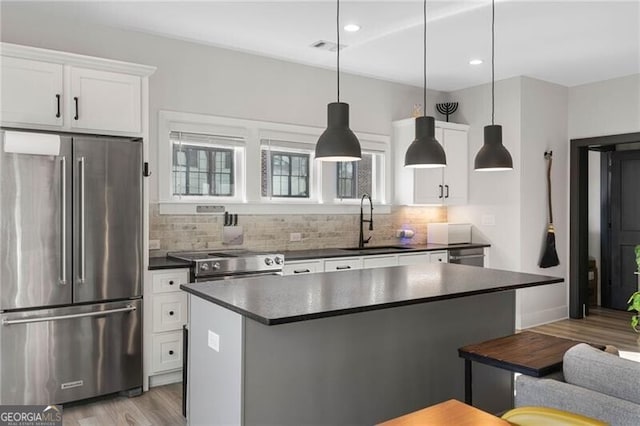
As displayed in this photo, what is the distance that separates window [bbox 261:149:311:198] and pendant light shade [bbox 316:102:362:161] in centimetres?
216

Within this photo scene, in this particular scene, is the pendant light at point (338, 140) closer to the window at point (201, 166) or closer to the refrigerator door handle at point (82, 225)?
the refrigerator door handle at point (82, 225)

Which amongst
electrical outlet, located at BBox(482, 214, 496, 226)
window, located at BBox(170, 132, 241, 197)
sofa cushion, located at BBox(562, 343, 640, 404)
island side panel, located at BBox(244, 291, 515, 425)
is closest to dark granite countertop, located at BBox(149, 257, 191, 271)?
window, located at BBox(170, 132, 241, 197)

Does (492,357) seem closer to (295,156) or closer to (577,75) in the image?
(295,156)

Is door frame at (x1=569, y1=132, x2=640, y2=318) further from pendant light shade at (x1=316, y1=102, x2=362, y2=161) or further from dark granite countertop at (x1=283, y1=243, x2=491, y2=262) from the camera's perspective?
pendant light shade at (x1=316, y1=102, x2=362, y2=161)

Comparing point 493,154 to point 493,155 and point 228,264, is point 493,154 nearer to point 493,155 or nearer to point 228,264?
point 493,155

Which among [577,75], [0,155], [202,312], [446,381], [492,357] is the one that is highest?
[577,75]

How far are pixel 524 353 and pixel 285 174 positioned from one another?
327 cm

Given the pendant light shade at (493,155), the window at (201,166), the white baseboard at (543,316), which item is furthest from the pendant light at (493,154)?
the white baseboard at (543,316)

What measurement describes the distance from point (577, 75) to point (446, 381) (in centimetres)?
429

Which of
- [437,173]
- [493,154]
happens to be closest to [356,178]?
[437,173]

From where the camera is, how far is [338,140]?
9.68 feet

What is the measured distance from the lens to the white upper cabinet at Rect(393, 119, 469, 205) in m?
5.90

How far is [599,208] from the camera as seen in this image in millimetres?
7223

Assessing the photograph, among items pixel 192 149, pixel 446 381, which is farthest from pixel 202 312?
pixel 192 149
